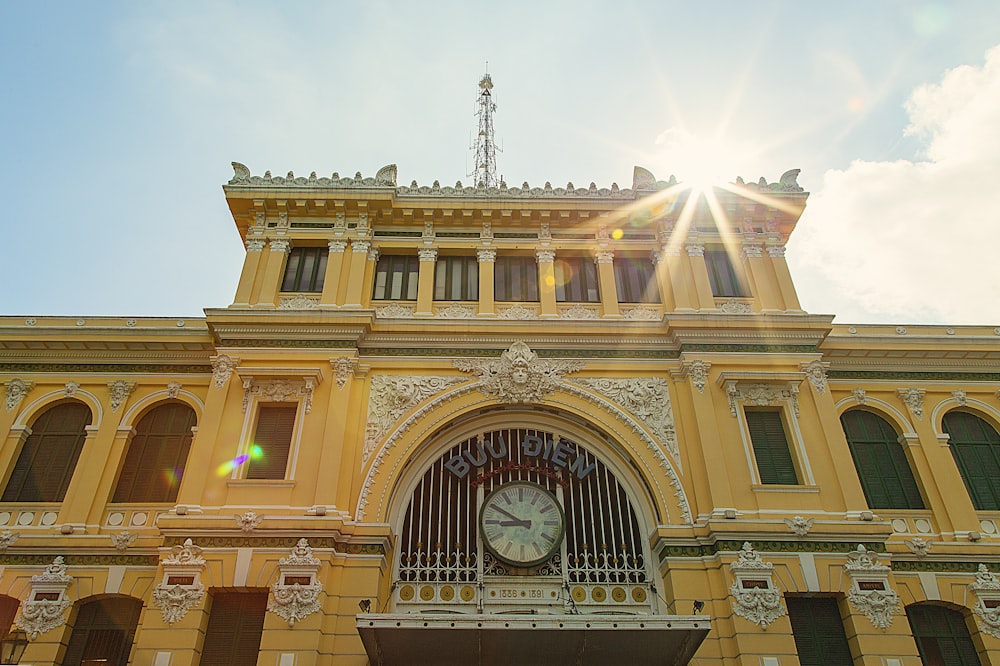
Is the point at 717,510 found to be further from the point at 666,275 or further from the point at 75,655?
the point at 75,655

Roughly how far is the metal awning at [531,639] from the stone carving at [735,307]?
388 inches

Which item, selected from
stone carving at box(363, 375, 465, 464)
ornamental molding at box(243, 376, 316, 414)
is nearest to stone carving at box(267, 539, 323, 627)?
stone carving at box(363, 375, 465, 464)

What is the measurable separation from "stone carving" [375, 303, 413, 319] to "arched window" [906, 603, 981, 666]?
1576 centimetres

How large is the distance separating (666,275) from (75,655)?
1933cm

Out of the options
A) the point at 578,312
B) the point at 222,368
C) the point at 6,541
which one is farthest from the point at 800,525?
the point at 6,541

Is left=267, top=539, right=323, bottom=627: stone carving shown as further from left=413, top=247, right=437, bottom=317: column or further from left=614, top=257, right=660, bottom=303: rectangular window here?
left=614, top=257, right=660, bottom=303: rectangular window

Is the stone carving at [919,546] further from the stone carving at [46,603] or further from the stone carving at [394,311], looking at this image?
the stone carving at [46,603]

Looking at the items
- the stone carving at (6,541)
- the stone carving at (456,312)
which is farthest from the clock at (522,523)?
the stone carving at (6,541)

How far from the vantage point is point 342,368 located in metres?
19.6

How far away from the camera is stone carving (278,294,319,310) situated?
69.5 ft

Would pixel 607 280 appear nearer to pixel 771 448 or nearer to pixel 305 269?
pixel 771 448

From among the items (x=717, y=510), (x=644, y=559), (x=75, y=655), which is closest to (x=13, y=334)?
(x=75, y=655)

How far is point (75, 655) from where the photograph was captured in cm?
1759

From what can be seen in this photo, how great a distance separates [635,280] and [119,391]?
16269 mm
